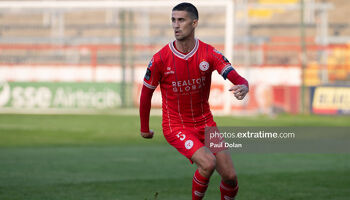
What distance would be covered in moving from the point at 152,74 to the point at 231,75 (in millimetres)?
854

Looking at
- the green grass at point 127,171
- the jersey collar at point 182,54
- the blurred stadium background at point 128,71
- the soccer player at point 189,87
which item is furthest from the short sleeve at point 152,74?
the blurred stadium background at point 128,71

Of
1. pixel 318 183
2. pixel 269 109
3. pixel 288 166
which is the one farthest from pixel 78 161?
pixel 269 109

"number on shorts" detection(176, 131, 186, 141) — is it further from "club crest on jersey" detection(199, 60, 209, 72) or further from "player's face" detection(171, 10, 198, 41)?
"player's face" detection(171, 10, 198, 41)

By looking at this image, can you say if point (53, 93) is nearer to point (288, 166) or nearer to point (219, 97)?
point (219, 97)

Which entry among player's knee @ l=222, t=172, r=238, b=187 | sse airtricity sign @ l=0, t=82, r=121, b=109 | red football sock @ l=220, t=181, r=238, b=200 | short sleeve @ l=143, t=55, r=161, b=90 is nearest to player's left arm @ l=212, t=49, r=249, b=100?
short sleeve @ l=143, t=55, r=161, b=90

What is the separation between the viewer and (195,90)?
22.5 feet

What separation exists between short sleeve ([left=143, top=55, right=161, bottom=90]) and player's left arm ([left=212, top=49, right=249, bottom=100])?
63 cm

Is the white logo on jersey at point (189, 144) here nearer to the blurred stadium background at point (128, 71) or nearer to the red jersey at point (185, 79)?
the red jersey at point (185, 79)

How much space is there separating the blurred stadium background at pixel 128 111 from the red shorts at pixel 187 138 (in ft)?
5.15

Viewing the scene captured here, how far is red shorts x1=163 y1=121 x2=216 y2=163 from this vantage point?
6.73m

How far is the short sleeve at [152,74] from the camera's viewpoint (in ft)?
22.3

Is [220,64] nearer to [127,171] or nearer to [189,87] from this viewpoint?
[189,87]

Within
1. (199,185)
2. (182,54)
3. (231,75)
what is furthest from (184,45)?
(199,185)

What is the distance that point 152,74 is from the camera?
6.84 metres
